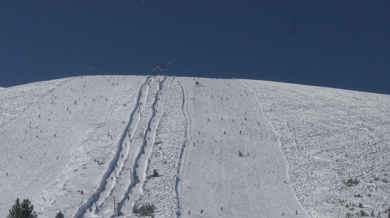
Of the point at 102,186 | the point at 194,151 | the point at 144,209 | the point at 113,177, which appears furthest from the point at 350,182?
the point at 102,186

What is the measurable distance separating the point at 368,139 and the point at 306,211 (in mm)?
12691

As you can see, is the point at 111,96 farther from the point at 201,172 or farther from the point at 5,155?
the point at 201,172

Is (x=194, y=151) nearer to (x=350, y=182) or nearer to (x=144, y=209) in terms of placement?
(x=144, y=209)

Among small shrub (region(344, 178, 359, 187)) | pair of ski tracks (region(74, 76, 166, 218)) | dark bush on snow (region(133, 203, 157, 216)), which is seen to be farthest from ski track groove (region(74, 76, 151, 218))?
small shrub (region(344, 178, 359, 187))

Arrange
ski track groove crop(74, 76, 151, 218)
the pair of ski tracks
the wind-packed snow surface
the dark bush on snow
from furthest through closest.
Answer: the wind-packed snow surface
the pair of ski tracks
the dark bush on snow
ski track groove crop(74, 76, 151, 218)

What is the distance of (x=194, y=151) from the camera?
2631cm

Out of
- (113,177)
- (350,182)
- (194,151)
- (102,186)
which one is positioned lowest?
(102,186)

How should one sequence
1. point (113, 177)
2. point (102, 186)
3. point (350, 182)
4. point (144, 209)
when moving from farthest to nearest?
1. point (350, 182)
2. point (113, 177)
3. point (102, 186)
4. point (144, 209)

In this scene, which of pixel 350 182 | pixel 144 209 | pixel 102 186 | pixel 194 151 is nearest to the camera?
pixel 144 209

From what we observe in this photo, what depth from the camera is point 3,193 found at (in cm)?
2209

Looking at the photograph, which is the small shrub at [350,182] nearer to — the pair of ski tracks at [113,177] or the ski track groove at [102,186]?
the pair of ski tracks at [113,177]

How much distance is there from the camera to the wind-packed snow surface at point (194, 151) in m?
20.0

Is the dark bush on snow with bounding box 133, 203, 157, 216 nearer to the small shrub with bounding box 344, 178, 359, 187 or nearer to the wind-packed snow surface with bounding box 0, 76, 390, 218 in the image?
A: the wind-packed snow surface with bounding box 0, 76, 390, 218

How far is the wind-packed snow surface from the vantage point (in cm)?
1998
